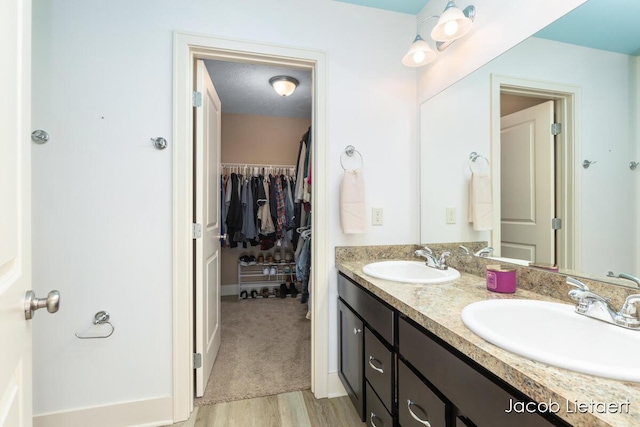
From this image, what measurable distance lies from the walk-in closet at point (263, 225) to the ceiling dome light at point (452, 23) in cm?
119

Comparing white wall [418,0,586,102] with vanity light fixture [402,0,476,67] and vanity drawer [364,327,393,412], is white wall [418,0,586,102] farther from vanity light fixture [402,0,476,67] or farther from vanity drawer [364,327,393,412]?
vanity drawer [364,327,393,412]

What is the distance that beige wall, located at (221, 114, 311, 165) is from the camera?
3.64 meters

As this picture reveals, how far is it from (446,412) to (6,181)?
1.14 meters

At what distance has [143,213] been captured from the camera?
1461 millimetres

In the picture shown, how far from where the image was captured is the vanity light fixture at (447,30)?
1.30 meters

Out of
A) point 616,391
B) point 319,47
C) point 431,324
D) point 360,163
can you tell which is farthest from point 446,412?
point 319,47

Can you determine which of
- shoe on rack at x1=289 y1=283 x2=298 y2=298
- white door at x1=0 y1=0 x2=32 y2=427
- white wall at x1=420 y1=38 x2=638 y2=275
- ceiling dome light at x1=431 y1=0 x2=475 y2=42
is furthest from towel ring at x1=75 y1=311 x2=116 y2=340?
shoe on rack at x1=289 y1=283 x2=298 y2=298

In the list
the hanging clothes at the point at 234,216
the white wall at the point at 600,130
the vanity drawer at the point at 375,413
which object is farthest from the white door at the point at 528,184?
the hanging clothes at the point at 234,216

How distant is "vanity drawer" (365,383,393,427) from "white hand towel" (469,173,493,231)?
3.14 feet

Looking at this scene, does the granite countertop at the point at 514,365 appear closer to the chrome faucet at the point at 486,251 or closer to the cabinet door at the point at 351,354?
the chrome faucet at the point at 486,251

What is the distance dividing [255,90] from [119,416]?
283 centimetres

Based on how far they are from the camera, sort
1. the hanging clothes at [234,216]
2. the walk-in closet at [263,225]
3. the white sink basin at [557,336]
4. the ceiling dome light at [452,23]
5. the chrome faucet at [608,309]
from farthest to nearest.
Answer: the hanging clothes at [234,216], the walk-in closet at [263,225], the ceiling dome light at [452,23], the chrome faucet at [608,309], the white sink basin at [557,336]

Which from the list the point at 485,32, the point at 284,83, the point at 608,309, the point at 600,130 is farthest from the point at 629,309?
the point at 284,83

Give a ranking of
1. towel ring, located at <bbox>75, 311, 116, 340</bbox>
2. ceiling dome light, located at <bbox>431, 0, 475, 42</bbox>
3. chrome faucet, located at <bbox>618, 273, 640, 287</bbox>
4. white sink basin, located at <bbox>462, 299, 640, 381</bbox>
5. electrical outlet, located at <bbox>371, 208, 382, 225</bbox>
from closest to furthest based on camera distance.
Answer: white sink basin, located at <bbox>462, 299, 640, 381</bbox>, chrome faucet, located at <bbox>618, 273, 640, 287</bbox>, ceiling dome light, located at <bbox>431, 0, 475, 42</bbox>, towel ring, located at <bbox>75, 311, 116, 340</bbox>, electrical outlet, located at <bbox>371, 208, 382, 225</bbox>
